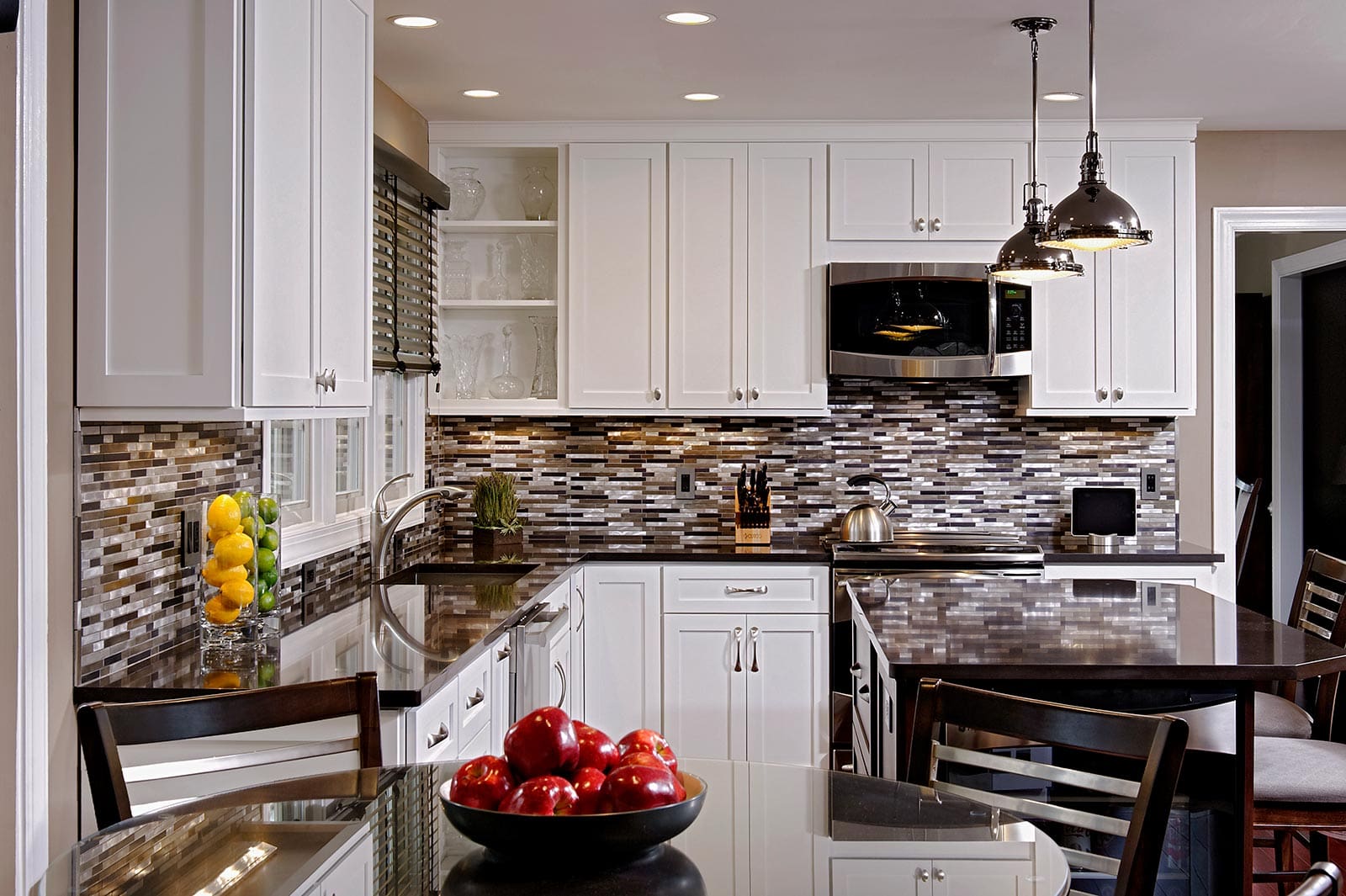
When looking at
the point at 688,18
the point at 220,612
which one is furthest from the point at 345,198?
the point at 688,18

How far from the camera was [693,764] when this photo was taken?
186cm

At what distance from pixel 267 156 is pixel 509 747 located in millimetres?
1400

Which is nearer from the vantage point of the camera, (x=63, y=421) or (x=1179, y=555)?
(x=63, y=421)

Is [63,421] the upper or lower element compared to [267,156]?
lower

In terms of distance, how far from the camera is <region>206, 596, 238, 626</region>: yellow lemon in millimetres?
2482

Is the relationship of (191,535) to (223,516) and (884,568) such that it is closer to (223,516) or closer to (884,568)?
(223,516)

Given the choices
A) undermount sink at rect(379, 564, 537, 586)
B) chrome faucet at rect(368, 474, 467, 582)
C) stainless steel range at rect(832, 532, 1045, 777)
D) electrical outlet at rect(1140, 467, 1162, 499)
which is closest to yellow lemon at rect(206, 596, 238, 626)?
chrome faucet at rect(368, 474, 467, 582)

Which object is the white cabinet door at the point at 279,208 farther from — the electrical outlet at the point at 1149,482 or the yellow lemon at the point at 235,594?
the electrical outlet at the point at 1149,482

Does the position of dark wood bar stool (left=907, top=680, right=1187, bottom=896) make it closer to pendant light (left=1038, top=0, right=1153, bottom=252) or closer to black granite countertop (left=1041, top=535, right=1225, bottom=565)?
pendant light (left=1038, top=0, right=1153, bottom=252)

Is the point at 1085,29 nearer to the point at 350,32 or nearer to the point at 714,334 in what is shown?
the point at 714,334

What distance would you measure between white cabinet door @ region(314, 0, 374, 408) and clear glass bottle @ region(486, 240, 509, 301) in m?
1.80

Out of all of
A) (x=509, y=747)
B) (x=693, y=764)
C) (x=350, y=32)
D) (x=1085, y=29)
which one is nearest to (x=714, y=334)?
(x=1085, y=29)

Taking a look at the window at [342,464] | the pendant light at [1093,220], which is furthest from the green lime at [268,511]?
the pendant light at [1093,220]

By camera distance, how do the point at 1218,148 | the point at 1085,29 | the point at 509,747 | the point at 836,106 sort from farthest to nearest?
the point at 1218,148
the point at 836,106
the point at 1085,29
the point at 509,747
